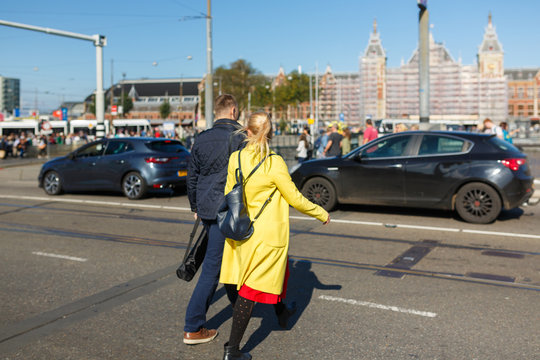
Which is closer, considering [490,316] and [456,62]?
[490,316]

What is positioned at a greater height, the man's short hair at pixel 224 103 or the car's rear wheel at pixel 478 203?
the man's short hair at pixel 224 103

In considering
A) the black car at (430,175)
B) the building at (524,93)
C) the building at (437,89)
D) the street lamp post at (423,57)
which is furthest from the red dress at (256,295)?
the building at (524,93)

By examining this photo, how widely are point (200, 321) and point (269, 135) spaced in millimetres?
1424

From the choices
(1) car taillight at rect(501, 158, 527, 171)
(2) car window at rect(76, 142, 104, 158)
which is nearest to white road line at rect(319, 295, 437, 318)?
(1) car taillight at rect(501, 158, 527, 171)

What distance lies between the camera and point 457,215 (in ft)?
33.4

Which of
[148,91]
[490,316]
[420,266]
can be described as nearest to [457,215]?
[420,266]

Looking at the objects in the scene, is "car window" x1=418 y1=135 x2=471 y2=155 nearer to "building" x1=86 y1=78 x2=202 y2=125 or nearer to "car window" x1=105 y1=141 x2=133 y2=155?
"car window" x1=105 y1=141 x2=133 y2=155

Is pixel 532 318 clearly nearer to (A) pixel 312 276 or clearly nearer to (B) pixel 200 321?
(A) pixel 312 276

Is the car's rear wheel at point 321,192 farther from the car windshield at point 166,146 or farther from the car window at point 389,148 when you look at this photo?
the car windshield at point 166,146

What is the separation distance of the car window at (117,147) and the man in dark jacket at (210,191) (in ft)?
32.0

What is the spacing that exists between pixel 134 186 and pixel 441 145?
23.2 feet

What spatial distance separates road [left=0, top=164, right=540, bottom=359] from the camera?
13.2 ft

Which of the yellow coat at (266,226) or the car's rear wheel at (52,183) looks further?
the car's rear wheel at (52,183)

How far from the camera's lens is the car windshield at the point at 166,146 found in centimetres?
1339
